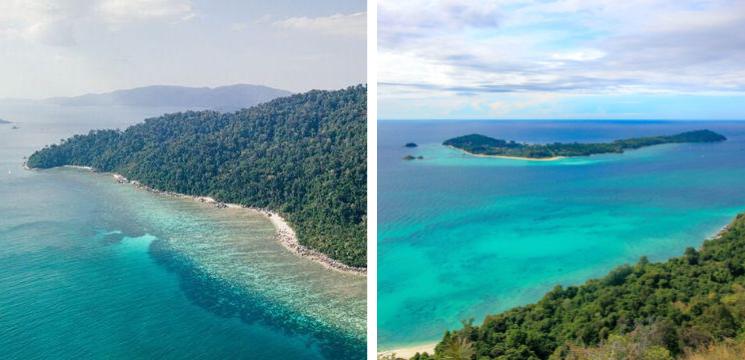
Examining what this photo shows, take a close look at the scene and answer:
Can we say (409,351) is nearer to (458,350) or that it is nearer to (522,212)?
(458,350)

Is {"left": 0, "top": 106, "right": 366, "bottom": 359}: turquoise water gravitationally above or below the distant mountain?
below

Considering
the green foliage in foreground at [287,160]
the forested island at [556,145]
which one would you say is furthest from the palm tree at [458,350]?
the green foliage in foreground at [287,160]

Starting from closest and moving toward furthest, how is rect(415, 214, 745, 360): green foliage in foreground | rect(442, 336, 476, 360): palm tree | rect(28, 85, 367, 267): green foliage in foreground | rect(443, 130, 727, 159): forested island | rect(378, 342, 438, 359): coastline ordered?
1. rect(415, 214, 745, 360): green foliage in foreground
2. rect(442, 336, 476, 360): palm tree
3. rect(378, 342, 438, 359): coastline
4. rect(443, 130, 727, 159): forested island
5. rect(28, 85, 367, 267): green foliage in foreground

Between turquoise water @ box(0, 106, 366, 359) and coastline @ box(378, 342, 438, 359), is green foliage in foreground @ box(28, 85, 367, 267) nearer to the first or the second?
turquoise water @ box(0, 106, 366, 359)

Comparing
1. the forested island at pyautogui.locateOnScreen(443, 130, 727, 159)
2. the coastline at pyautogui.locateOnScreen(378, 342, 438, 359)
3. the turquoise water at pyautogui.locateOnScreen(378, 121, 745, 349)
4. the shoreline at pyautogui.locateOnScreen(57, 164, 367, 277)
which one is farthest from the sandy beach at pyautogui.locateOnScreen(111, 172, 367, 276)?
the forested island at pyautogui.locateOnScreen(443, 130, 727, 159)

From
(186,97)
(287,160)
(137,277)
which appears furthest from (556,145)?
(137,277)

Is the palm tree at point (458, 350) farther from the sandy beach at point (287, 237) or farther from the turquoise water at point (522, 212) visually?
the sandy beach at point (287, 237)
